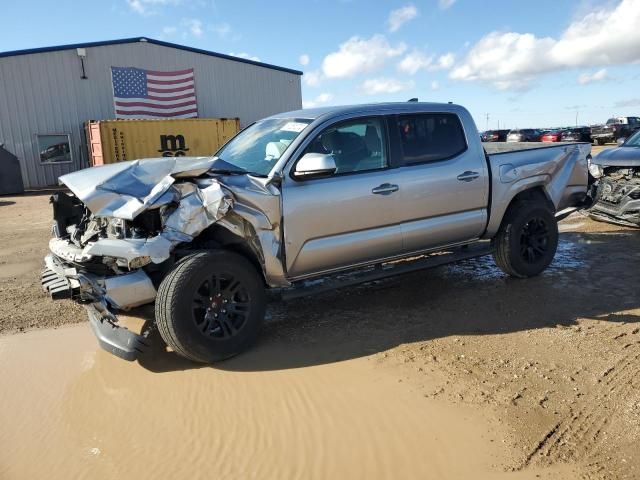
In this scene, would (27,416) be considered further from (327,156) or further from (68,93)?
(68,93)

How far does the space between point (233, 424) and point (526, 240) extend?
12.8 ft

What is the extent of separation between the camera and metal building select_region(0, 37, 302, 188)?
66.9ft

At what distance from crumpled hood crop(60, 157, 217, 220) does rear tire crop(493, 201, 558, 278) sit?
3217mm

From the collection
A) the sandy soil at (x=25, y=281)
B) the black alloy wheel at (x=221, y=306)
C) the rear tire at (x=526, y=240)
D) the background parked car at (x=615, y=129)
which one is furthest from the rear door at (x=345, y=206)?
the background parked car at (x=615, y=129)

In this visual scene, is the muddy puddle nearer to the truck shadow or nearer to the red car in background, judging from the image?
the truck shadow

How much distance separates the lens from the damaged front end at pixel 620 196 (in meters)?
7.59

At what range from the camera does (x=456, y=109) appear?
5285 mm

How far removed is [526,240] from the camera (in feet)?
18.3

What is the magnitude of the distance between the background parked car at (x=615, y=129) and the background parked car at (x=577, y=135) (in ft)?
1.58

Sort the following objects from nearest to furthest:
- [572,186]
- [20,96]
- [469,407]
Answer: [469,407]
[572,186]
[20,96]

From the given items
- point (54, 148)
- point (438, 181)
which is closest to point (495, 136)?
point (54, 148)

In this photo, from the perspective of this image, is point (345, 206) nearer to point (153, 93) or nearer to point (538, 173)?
point (538, 173)

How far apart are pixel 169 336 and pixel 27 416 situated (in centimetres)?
99

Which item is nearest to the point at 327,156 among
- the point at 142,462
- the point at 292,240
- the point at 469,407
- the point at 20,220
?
the point at 292,240
